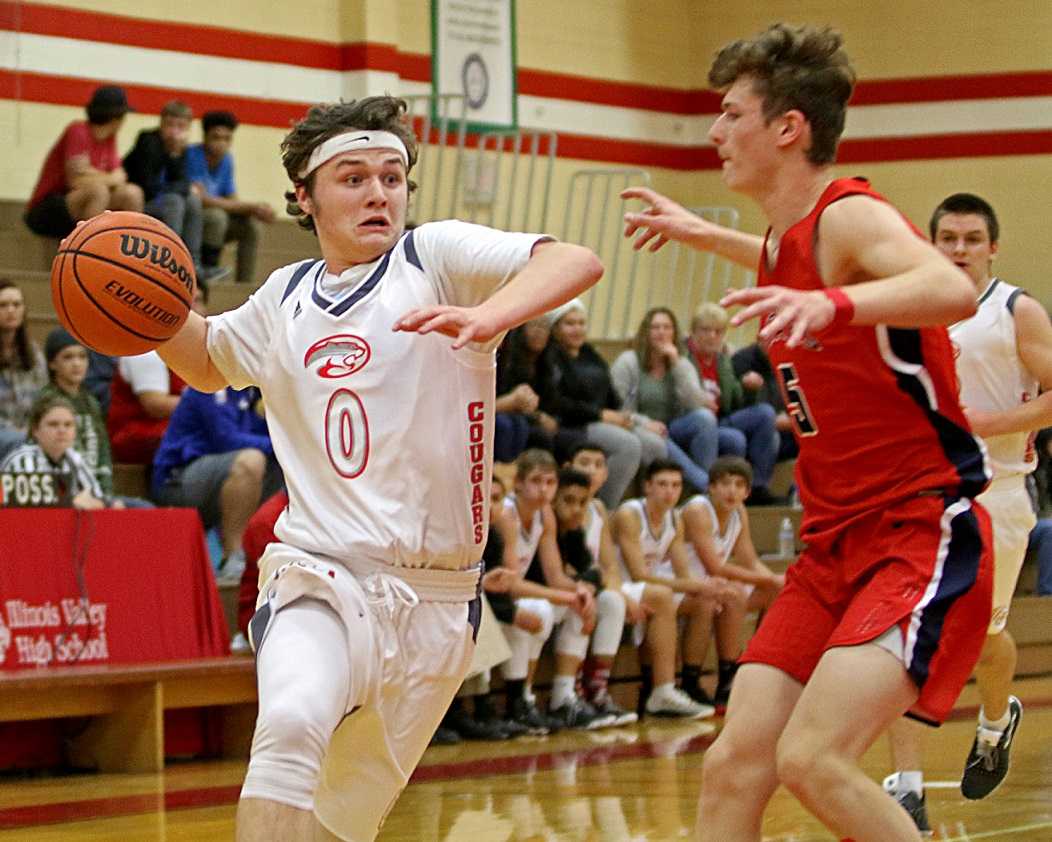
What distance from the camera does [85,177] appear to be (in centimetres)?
1088

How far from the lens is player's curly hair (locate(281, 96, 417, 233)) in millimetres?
4309

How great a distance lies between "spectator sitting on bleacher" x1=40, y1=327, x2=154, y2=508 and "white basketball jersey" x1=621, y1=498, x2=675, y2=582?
2883 millimetres

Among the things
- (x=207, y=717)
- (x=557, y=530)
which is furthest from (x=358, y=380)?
(x=557, y=530)

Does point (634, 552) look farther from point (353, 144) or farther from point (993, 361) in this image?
point (353, 144)

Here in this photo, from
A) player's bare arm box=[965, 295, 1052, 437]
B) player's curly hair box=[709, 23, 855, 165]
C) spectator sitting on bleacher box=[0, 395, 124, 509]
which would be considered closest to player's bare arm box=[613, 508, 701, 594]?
spectator sitting on bleacher box=[0, 395, 124, 509]

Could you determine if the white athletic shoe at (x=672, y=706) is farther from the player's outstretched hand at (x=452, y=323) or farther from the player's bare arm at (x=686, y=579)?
the player's outstretched hand at (x=452, y=323)

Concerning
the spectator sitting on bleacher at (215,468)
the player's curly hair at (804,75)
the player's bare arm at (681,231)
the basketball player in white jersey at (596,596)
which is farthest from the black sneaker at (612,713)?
the player's curly hair at (804,75)

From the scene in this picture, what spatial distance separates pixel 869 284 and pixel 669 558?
7.36 metres

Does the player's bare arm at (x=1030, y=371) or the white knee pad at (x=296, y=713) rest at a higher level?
the player's bare arm at (x=1030, y=371)

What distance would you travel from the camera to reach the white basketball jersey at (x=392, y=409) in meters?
4.08

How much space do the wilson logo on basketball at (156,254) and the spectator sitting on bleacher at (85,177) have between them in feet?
20.9

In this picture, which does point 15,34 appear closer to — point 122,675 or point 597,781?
point 122,675

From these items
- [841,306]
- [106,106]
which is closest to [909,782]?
[841,306]

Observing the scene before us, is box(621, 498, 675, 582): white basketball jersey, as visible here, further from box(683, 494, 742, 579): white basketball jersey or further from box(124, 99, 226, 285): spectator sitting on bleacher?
box(124, 99, 226, 285): spectator sitting on bleacher
